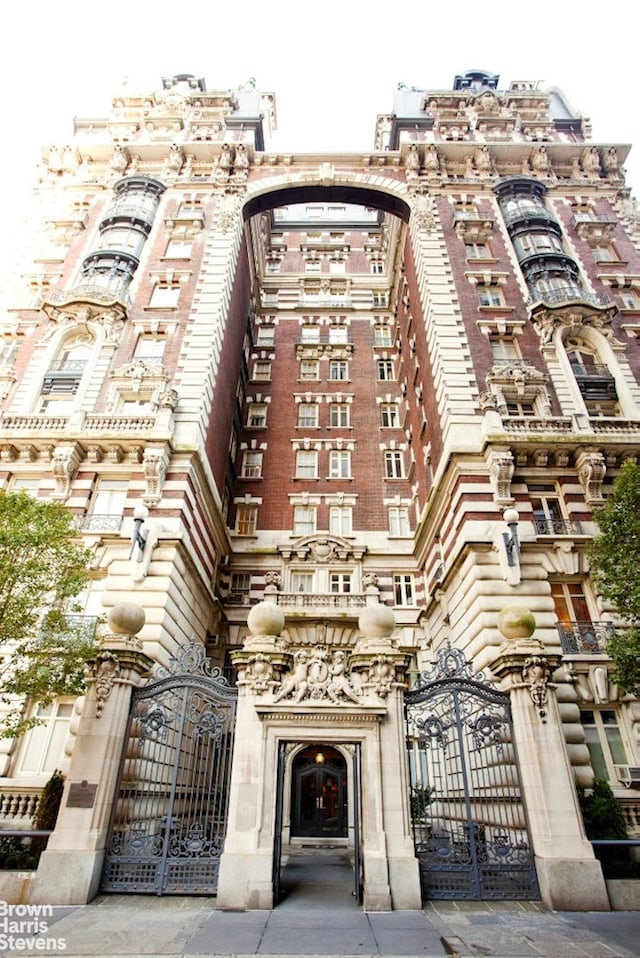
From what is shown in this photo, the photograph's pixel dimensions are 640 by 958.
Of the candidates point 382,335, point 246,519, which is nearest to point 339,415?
point 382,335

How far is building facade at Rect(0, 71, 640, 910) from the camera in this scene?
1036 centimetres

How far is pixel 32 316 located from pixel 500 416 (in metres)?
24.5

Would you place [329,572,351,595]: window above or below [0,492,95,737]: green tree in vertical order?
above

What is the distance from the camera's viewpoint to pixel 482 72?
46.0m

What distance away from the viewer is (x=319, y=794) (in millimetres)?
25250

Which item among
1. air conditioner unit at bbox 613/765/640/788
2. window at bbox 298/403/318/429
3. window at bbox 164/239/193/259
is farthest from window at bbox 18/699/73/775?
window at bbox 164/239/193/259

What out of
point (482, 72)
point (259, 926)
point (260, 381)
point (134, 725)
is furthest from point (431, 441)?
point (482, 72)

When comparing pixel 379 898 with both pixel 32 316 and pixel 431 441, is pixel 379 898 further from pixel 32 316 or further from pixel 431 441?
pixel 32 316

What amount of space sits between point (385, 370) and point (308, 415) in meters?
6.81

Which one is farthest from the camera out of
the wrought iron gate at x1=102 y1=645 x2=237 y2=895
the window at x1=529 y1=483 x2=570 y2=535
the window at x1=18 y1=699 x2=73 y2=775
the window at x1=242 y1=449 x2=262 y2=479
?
the window at x1=242 y1=449 x2=262 y2=479

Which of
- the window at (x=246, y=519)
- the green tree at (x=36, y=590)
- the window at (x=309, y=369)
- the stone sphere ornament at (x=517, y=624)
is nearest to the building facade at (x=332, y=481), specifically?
the stone sphere ornament at (x=517, y=624)

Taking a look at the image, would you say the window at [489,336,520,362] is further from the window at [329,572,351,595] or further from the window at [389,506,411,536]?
the window at [329,572,351,595]

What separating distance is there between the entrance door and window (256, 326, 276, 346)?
26652 mm

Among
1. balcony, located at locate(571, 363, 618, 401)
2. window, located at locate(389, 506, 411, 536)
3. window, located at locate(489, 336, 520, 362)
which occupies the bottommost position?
window, located at locate(389, 506, 411, 536)
